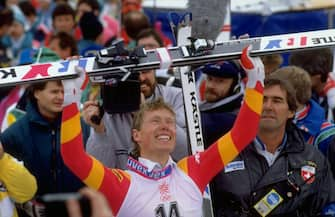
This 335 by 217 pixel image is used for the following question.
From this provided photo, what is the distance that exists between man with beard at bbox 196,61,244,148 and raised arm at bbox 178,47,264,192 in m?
0.83

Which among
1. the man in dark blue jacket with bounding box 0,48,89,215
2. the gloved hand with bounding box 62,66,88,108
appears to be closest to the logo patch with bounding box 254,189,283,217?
the man in dark blue jacket with bounding box 0,48,89,215

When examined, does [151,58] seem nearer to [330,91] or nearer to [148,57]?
[148,57]

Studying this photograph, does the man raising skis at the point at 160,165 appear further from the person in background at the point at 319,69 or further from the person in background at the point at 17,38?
the person in background at the point at 17,38

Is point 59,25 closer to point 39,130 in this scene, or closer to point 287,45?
point 39,130

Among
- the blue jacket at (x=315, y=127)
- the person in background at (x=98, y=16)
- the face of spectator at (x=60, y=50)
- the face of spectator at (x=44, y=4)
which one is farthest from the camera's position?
the face of spectator at (x=44, y=4)

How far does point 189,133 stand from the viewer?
4.85m

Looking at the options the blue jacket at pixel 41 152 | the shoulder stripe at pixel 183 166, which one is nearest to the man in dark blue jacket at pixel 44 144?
the blue jacket at pixel 41 152

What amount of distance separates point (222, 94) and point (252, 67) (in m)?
1.37

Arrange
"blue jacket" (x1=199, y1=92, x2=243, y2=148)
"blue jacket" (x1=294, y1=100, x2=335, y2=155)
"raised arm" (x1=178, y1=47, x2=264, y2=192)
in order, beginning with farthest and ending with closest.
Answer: "blue jacket" (x1=294, y1=100, x2=335, y2=155), "blue jacket" (x1=199, y1=92, x2=243, y2=148), "raised arm" (x1=178, y1=47, x2=264, y2=192)

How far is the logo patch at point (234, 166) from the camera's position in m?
5.03

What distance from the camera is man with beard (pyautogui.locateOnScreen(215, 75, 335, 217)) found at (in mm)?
4973

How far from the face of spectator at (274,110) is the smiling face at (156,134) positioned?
2.37ft

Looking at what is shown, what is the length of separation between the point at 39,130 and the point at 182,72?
1.15m

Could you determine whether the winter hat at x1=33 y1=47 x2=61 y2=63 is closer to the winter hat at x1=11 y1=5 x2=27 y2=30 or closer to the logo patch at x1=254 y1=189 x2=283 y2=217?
the logo patch at x1=254 y1=189 x2=283 y2=217
